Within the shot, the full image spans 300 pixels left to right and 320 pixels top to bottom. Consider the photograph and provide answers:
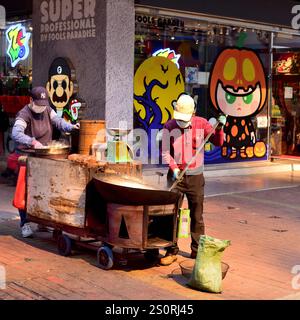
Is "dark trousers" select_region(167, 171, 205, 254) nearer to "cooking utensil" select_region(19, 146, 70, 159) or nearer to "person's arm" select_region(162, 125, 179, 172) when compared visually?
"person's arm" select_region(162, 125, 179, 172)

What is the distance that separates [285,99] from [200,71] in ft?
11.7

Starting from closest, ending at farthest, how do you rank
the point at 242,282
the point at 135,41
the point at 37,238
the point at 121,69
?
the point at 242,282 → the point at 37,238 → the point at 121,69 → the point at 135,41

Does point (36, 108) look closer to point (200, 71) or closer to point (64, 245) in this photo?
point (64, 245)

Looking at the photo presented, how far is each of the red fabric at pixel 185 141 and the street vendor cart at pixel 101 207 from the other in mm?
427

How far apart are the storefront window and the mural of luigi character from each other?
1.26 metres

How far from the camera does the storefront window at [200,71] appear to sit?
12.4 metres

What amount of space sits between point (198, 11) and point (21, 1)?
365 cm

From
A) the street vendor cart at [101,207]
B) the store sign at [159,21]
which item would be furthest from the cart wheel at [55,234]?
the store sign at [159,21]

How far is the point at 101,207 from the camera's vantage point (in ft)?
22.5

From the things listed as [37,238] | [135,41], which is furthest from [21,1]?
[37,238]

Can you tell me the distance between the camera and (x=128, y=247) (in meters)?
6.38

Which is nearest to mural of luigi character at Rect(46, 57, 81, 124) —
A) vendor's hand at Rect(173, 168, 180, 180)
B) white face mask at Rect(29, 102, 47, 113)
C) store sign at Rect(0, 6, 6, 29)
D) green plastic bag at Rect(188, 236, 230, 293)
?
store sign at Rect(0, 6, 6, 29)

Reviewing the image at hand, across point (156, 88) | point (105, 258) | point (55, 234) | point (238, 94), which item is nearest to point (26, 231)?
point (55, 234)

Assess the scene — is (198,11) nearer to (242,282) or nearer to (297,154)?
(297,154)
